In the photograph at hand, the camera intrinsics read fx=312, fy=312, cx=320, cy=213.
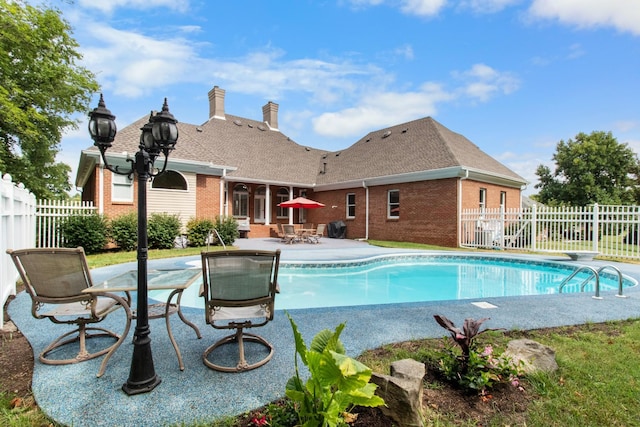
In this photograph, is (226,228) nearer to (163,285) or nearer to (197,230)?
(197,230)

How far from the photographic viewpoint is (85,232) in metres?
11.0

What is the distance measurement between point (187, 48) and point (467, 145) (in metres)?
Result: 16.2

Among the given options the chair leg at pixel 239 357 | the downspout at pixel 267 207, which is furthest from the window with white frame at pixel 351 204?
the chair leg at pixel 239 357

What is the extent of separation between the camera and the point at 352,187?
19453mm

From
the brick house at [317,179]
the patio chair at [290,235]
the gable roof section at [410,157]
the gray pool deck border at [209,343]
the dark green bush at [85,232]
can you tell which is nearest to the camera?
the gray pool deck border at [209,343]

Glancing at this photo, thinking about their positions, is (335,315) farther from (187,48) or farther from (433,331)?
(187,48)

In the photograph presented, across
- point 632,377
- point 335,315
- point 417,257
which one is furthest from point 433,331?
point 417,257

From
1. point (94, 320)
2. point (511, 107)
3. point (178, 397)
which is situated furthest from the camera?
point (511, 107)

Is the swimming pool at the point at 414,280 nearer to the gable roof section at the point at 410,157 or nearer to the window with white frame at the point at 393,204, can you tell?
the gable roof section at the point at 410,157

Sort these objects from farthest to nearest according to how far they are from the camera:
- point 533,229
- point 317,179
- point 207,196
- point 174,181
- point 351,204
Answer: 1. point 317,179
2. point 351,204
3. point 207,196
4. point 174,181
5. point 533,229

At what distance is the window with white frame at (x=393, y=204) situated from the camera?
57.2 feet

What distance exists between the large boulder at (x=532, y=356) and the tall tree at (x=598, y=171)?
31.4 metres

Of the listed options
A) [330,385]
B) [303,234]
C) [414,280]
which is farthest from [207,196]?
[330,385]

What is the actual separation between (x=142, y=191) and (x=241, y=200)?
17183 mm
